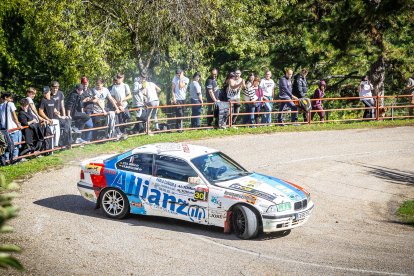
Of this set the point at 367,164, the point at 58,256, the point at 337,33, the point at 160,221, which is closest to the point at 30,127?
the point at 160,221

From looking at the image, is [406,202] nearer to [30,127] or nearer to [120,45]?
[30,127]

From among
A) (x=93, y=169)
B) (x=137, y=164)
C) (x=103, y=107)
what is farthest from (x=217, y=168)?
(x=103, y=107)

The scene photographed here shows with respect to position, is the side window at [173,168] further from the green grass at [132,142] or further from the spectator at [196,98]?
the spectator at [196,98]

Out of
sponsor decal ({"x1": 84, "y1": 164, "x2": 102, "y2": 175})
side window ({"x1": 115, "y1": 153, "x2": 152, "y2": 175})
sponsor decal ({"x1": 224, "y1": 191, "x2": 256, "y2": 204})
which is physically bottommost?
sponsor decal ({"x1": 224, "y1": 191, "x2": 256, "y2": 204})

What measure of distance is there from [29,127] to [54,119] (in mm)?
1000

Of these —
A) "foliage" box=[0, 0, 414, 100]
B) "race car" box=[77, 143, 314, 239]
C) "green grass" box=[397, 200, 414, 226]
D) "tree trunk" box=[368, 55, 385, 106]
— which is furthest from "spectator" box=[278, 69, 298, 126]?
"race car" box=[77, 143, 314, 239]

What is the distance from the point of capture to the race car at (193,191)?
11.0 meters

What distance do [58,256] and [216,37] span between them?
21.8 meters

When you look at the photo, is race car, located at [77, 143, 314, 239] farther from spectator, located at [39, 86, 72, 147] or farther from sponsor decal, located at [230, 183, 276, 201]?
spectator, located at [39, 86, 72, 147]

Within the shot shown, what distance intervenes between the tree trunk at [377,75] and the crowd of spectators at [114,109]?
1.80m

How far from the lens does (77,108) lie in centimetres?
1923

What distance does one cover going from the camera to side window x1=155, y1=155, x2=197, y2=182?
1179 cm

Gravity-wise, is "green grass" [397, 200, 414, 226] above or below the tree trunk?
below

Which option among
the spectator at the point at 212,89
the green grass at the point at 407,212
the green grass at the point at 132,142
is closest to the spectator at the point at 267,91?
the green grass at the point at 132,142
